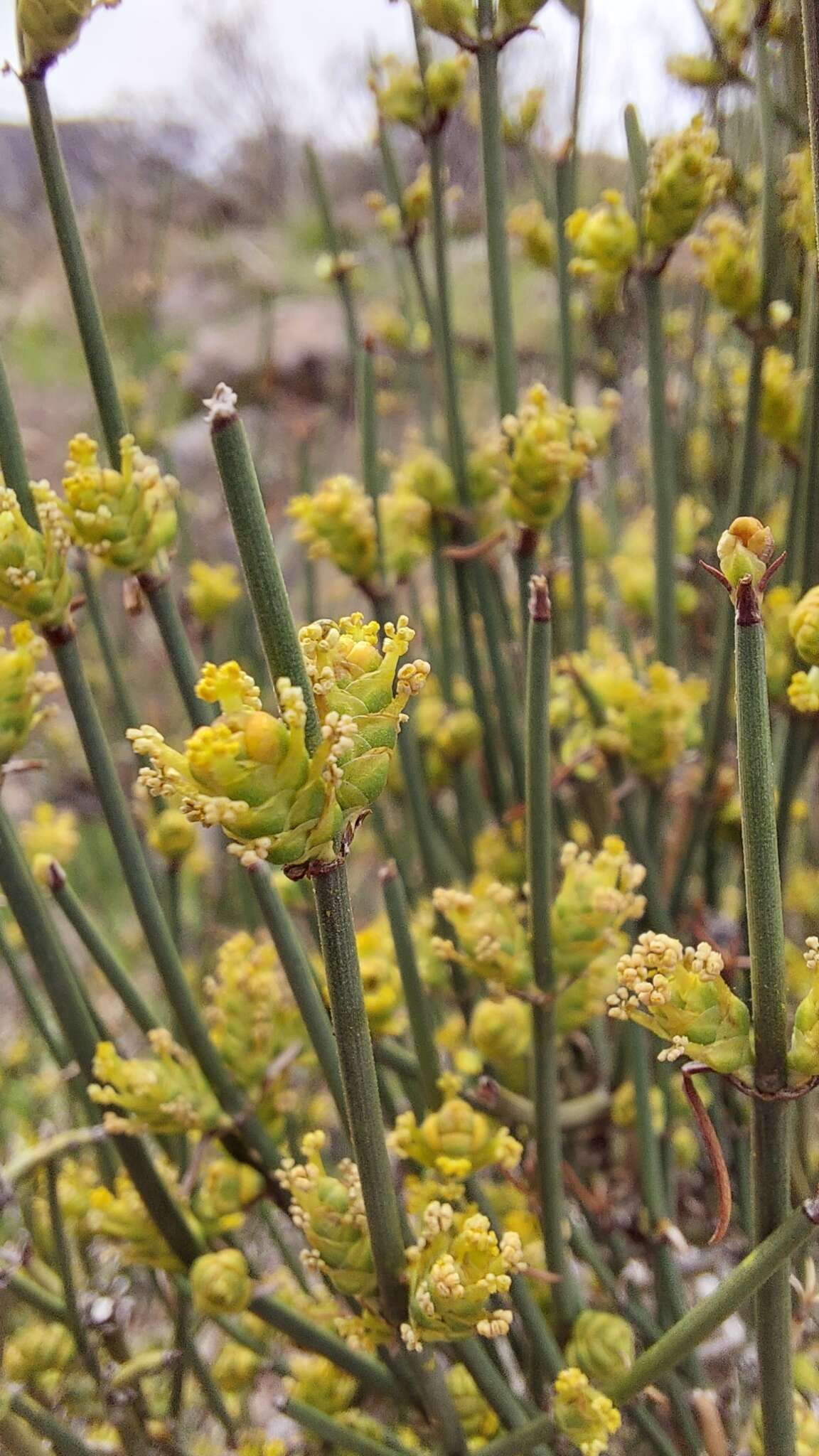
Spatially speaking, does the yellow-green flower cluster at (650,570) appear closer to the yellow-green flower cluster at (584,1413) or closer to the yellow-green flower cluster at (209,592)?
the yellow-green flower cluster at (209,592)

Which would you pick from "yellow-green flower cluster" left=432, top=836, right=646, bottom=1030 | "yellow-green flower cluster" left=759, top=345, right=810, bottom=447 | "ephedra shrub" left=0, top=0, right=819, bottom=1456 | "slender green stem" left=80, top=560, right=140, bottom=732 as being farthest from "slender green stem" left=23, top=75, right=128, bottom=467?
"yellow-green flower cluster" left=759, top=345, right=810, bottom=447

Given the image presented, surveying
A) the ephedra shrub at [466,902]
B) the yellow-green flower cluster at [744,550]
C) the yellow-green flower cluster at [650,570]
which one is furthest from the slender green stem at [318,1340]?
the yellow-green flower cluster at [650,570]

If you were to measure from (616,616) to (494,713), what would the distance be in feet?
0.43

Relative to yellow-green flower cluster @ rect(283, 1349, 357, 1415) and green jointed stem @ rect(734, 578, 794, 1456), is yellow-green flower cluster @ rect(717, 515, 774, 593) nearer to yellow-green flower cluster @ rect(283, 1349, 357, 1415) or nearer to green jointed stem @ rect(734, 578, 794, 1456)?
green jointed stem @ rect(734, 578, 794, 1456)

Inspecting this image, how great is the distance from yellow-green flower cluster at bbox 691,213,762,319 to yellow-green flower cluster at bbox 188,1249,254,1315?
19.5 inches

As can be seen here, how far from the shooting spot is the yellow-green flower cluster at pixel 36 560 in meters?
0.38

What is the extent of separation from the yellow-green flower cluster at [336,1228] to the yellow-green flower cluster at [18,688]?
0.62ft

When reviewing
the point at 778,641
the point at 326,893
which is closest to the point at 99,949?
the point at 326,893

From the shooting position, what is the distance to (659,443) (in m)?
0.57

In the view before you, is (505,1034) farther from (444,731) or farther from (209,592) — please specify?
(209,592)

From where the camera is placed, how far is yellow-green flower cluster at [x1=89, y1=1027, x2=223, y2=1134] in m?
0.45

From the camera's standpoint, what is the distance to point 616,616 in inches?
34.1

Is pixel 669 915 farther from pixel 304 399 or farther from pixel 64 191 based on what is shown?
pixel 304 399

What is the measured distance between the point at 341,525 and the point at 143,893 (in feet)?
0.75
